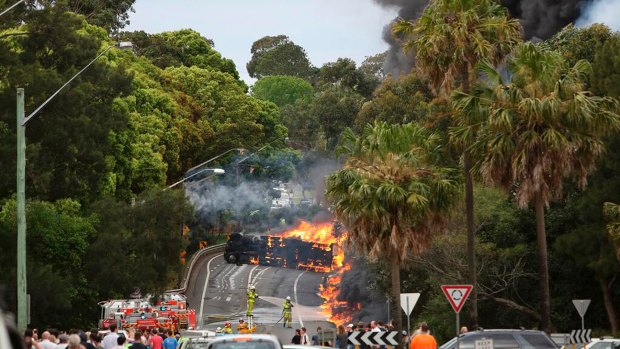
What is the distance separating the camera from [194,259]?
96000mm

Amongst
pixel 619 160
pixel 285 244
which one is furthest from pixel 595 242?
pixel 285 244

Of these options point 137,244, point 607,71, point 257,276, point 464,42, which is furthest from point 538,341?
point 257,276

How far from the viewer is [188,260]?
9819cm

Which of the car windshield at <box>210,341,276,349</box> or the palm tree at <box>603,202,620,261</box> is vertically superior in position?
the palm tree at <box>603,202,620,261</box>

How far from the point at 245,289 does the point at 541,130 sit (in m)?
54.2

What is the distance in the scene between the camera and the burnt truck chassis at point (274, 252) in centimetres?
9275

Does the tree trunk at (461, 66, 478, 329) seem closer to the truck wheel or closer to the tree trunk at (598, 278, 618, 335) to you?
the tree trunk at (598, 278, 618, 335)

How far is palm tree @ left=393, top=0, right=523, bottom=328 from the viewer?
3769cm

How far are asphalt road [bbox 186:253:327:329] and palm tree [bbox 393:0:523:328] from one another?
2984cm

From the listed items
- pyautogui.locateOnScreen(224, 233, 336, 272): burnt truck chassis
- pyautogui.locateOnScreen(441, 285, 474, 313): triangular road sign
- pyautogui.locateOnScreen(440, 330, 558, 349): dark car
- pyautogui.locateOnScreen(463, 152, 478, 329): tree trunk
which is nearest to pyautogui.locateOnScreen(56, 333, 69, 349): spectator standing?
pyautogui.locateOnScreen(441, 285, 474, 313): triangular road sign

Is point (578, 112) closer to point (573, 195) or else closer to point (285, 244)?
point (573, 195)

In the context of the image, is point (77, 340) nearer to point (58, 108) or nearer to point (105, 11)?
point (58, 108)

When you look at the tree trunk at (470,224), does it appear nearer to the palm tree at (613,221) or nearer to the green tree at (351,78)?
the palm tree at (613,221)

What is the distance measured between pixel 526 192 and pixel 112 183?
1193 inches
